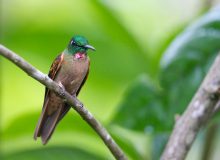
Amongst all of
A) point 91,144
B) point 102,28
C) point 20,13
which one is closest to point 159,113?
point 102,28

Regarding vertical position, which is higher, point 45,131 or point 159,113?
point 45,131

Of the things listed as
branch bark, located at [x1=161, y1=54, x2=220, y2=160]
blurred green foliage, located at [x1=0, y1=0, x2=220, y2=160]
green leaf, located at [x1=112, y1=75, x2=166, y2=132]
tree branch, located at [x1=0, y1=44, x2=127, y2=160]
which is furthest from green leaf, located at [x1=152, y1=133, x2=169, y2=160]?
tree branch, located at [x1=0, y1=44, x2=127, y2=160]

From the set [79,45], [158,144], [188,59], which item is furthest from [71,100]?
[188,59]

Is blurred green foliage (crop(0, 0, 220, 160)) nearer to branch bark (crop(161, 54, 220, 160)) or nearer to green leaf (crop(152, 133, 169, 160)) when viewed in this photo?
green leaf (crop(152, 133, 169, 160))

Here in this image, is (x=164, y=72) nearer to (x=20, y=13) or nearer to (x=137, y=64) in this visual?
(x=137, y=64)

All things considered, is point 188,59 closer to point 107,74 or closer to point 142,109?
point 142,109

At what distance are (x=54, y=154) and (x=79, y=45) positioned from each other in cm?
88

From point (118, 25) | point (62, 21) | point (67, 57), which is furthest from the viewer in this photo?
point (62, 21)

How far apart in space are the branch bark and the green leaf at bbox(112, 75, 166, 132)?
0.62 metres

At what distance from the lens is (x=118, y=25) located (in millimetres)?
4941

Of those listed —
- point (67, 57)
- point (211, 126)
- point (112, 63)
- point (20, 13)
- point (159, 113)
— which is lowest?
point (211, 126)

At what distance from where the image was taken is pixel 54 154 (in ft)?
14.5

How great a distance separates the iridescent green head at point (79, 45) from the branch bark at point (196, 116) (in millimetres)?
733

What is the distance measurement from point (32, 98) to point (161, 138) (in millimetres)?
1650
